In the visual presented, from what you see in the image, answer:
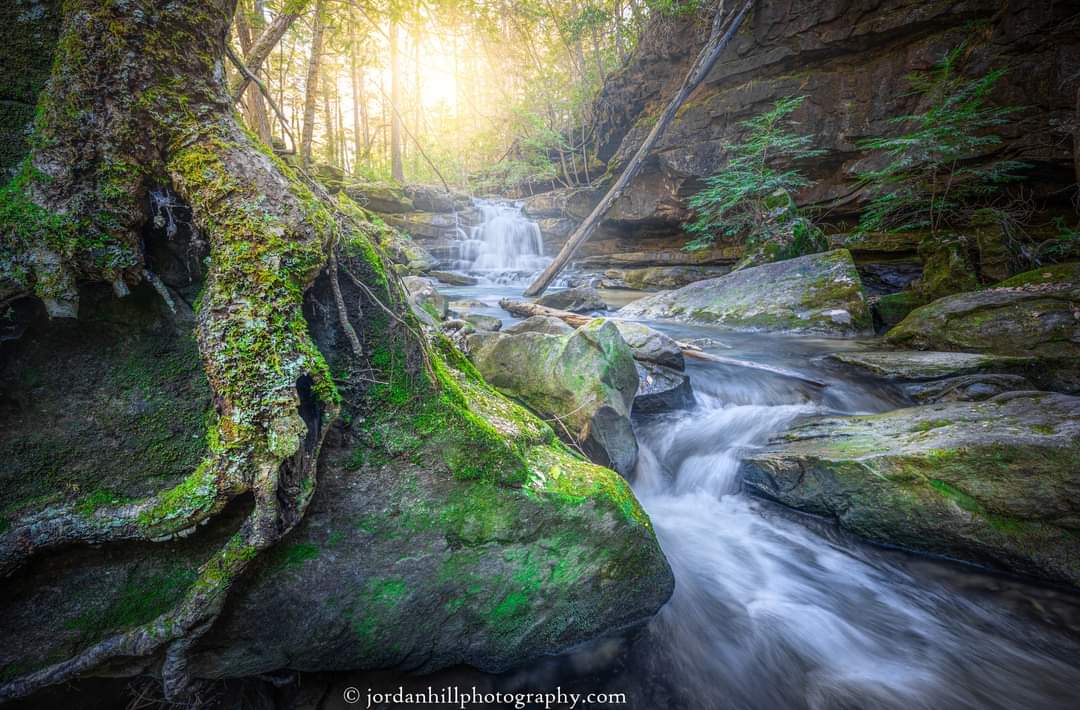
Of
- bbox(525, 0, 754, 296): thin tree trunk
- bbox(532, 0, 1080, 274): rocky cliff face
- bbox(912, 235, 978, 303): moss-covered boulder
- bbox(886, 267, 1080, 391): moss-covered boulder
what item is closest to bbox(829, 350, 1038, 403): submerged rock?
bbox(886, 267, 1080, 391): moss-covered boulder

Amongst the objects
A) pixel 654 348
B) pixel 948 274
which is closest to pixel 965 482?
pixel 654 348

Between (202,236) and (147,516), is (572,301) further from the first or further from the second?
(147,516)

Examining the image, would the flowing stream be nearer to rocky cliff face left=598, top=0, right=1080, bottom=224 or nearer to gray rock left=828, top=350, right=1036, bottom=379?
gray rock left=828, top=350, right=1036, bottom=379

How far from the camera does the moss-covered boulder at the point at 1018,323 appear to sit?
4.75 meters

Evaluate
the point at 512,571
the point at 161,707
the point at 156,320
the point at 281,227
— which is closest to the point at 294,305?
the point at 281,227

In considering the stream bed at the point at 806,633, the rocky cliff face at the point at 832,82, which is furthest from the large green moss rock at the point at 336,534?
the rocky cliff face at the point at 832,82

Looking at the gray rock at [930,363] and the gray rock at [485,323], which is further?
the gray rock at [485,323]

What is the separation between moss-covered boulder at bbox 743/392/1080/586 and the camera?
2.61 m

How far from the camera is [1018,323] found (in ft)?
16.8

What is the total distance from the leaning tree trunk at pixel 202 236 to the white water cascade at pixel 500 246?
47.8 ft

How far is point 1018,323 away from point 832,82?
9.88m

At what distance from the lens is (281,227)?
171 cm

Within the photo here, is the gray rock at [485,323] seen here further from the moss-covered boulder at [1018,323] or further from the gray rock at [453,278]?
the gray rock at [453,278]

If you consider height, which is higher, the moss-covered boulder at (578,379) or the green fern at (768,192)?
the green fern at (768,192)
